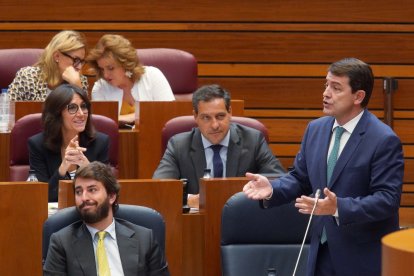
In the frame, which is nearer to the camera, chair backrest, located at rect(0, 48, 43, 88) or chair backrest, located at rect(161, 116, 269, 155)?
chair backrest, located at rect(161, 116, 269, 155)

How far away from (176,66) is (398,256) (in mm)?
3585

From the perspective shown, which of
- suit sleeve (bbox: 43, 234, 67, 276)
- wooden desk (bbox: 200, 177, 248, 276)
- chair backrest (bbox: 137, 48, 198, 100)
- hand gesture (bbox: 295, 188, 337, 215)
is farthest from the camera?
chair backrest (bbox: 137, 48, 198, 100)

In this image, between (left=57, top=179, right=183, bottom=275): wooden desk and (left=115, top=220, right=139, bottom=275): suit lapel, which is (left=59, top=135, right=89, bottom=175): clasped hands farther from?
(left=115, top=220, right=139, bottom=275): suit lapel

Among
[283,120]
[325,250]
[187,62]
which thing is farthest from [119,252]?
[283,120]

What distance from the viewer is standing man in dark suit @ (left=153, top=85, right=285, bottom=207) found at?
3.99m

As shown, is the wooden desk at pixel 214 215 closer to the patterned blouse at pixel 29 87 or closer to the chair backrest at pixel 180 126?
the chair backrest at pixel 180 126

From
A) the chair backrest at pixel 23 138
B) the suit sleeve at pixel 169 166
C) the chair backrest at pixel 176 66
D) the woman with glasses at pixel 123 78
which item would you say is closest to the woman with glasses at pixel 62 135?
the chair backrest at pixel 23 138

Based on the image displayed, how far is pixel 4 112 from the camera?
4.62 metres

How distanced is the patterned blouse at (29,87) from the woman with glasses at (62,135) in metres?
0.67

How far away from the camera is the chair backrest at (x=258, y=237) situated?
3342 mm

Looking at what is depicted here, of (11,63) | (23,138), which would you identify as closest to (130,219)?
(23,138)

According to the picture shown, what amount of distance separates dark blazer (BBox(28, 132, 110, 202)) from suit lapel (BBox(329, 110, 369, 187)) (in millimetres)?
1345

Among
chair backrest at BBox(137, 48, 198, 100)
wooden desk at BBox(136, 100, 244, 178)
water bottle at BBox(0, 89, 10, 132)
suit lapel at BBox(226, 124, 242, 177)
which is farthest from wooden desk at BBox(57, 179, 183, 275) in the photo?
chair backrest at BBox(137, 48, 198, 100)

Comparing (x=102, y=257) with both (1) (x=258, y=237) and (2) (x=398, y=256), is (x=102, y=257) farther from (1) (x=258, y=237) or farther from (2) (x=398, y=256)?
(2) (x=398, y=256)
